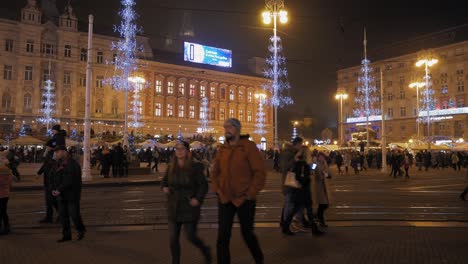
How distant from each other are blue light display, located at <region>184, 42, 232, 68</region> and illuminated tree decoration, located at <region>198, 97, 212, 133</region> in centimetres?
729

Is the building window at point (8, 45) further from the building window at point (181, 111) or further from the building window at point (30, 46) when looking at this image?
the building window at point (181, 111)

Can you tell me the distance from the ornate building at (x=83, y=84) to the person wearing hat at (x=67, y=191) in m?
42.4

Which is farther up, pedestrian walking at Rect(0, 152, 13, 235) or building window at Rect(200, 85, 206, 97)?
building window at Rect(200, 85, 206, 97)

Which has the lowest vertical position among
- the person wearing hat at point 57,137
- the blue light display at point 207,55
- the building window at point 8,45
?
the person wearing hat at point 57,137

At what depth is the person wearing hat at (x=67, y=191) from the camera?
23.2 feet

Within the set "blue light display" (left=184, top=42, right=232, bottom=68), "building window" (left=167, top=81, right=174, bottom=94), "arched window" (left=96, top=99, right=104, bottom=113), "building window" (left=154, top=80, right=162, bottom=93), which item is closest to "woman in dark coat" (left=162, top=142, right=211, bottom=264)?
"arched window" (left=96, top=99, right=104, bottom=113)

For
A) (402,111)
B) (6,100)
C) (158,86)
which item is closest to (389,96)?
(402,111)

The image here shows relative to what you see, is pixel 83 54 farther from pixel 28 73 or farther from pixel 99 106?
pixel 28 73

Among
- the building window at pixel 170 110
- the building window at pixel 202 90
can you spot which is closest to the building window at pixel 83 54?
the building window at pixel 170 110

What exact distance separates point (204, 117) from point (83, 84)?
21792 mm

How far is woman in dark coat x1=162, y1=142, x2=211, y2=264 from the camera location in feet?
16.8

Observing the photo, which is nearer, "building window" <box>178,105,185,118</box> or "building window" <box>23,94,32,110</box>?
"building window" <box>23,94,32,110</box>

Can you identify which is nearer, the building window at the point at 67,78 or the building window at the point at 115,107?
the building window at the point at 67,78

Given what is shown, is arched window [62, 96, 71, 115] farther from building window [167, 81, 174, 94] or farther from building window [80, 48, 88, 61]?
building window [167, 81, 174, 94]
